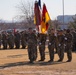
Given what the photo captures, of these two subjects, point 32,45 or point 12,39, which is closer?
point 32,45

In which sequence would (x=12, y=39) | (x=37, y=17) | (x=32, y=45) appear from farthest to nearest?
(x=12, y=39) → (x=37, y=17) → (x=32, y=45)

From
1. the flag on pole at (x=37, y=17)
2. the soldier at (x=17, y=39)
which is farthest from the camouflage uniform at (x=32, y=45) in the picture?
the soldier at (x=17, y=39)

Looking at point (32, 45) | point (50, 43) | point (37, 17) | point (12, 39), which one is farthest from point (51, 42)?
point (12, 39)

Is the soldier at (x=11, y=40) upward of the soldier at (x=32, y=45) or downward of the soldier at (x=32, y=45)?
downward

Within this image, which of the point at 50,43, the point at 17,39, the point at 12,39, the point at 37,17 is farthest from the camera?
the point at 17,39

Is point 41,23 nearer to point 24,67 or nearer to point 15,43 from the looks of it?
point 24,67

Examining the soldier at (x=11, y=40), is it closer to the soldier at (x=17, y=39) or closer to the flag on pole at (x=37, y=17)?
the soldier at (x=17, y=39)

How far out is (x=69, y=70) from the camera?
49.0 feet

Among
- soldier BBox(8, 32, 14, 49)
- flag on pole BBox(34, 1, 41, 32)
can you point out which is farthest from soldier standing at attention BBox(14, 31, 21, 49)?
flag on pole BBox(34, 1, 41, 32)

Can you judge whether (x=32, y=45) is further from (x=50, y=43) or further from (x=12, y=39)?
(x=12, y=39)

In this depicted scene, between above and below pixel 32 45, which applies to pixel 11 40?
below

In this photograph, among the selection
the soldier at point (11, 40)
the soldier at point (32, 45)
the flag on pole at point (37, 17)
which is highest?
the flag on pole at point (37, 17)

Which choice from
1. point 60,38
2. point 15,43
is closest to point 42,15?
point 60,38

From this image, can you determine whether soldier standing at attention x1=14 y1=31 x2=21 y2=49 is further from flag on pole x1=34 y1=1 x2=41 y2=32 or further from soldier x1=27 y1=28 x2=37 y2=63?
soldier x1=27 y1=28 x2=37 y2=63
